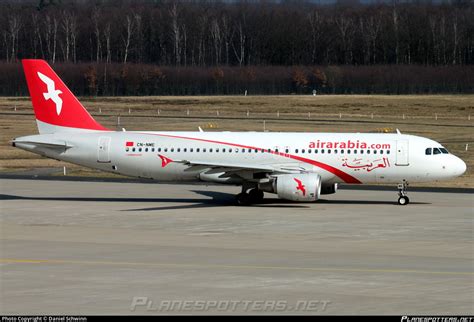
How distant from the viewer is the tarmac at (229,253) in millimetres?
24547

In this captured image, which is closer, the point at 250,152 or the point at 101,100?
the point at 250,152

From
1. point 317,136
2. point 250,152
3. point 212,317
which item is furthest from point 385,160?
point 212,317

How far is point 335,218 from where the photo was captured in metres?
43.1

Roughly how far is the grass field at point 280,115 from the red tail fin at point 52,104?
2110 centimetres

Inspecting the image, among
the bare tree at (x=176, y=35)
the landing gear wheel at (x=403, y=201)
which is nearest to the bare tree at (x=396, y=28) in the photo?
the bare tree at (x=176, y=35)

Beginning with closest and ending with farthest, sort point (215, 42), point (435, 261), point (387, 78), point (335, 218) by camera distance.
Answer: point (435, 261) → point (335, 218) → point (387, 78) → point (215, 42)

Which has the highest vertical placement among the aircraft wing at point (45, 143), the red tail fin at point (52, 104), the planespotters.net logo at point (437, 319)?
the red tail fin at point (52, 104)

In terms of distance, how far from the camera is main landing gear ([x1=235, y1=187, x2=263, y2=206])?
48469 mm

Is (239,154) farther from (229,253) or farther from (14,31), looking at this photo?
(14,31)

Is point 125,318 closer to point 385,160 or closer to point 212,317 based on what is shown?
point 212,317

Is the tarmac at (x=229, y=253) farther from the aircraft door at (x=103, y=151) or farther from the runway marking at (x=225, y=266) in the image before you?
the aircraft door at (x=103, y=151)

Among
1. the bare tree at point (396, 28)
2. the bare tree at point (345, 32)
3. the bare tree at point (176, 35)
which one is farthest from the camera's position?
the bare tree at point (176, 35)

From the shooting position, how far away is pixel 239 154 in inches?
1916

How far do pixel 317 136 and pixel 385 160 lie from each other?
3.62 m
